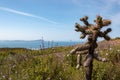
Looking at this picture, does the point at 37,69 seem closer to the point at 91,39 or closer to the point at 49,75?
the point at 49,75

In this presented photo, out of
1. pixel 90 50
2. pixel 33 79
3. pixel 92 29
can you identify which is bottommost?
pixel 33 79

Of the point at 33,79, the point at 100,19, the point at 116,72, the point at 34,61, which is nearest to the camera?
the point at 100,19

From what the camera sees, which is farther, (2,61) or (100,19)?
(2,61)

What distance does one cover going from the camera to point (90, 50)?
7043 mm

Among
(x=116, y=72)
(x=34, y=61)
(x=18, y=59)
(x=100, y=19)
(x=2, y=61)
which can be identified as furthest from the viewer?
(x=2, y=61)

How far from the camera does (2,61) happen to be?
14469 millimetres

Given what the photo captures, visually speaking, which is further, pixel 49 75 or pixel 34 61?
pixel 34 61

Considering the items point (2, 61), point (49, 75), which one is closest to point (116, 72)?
point (49, 75)

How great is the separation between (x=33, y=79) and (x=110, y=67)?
2558mm

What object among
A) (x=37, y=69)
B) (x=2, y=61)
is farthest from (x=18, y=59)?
(x=37, y=69)

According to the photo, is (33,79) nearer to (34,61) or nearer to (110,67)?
(110,67)

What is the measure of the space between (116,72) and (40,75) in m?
2.38

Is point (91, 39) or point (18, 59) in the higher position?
point (91, 39)

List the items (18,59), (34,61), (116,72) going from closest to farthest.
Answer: (116,72) < (34,61) < (18,59)
